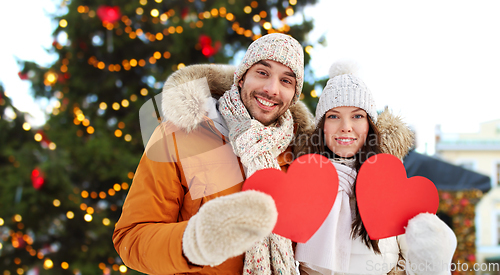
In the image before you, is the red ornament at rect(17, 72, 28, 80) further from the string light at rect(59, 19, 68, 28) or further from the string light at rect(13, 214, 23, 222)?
the string light at rect(13, 214, 23, 222)

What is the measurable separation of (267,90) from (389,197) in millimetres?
605

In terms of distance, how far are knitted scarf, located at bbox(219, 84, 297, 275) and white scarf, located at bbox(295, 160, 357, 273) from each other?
78mm

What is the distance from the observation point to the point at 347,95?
117cm

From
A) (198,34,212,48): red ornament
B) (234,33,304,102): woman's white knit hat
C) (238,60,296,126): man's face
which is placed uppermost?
(198,34,212,48): red ornament

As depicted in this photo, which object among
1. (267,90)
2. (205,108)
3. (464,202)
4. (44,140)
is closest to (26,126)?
(44,140)

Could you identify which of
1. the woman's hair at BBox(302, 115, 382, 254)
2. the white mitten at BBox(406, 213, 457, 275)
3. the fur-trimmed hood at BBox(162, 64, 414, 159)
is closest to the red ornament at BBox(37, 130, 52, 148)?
the fur-trimmed hood at BBox(162, 64, 414, 159)

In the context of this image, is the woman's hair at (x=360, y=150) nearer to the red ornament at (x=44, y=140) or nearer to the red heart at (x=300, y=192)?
the red heart at (x=300, y=192)

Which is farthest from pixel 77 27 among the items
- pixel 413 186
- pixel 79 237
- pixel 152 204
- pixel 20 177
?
pixel 413 186

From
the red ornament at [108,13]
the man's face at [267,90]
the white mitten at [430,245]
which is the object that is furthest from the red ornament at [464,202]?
the red ornament at [108,13]

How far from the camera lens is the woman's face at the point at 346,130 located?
3.79 ft

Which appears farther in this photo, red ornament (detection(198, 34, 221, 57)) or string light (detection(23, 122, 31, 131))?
red ornament (detection(198, 34, 221, 57))

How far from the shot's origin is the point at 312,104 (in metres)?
2.98

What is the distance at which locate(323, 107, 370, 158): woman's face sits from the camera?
115 centimetres

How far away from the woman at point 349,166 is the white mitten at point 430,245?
0.13 feet
